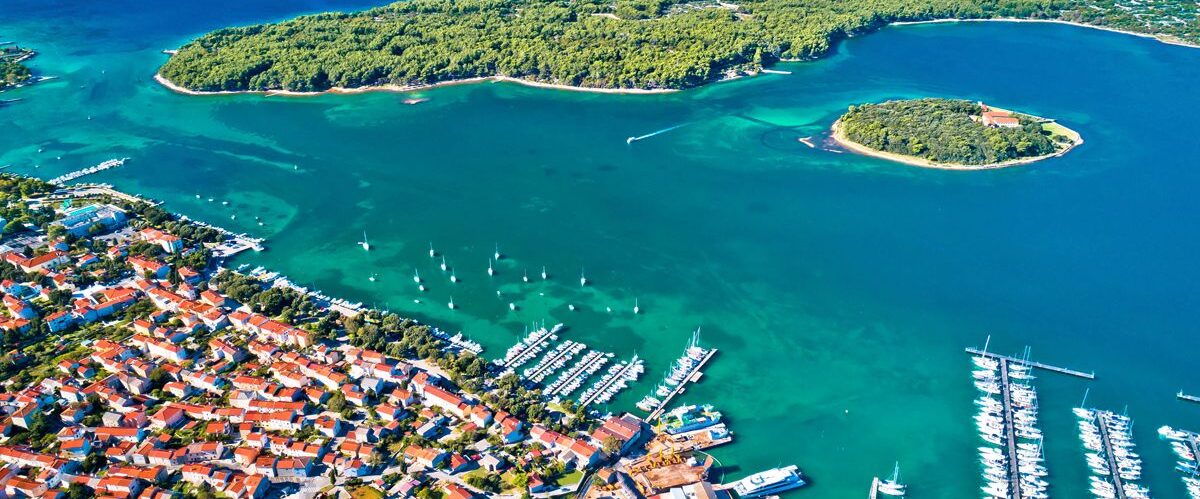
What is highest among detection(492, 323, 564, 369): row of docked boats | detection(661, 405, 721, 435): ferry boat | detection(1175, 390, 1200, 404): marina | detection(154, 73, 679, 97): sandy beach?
detection(154, 73, 679, 97): sandy beach

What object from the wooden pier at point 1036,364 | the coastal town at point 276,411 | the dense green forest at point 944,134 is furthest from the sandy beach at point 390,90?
the wooden pier at point 1036,364

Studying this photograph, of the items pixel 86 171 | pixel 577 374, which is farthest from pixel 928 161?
pixel 86 171

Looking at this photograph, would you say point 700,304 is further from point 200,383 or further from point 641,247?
point 200,383

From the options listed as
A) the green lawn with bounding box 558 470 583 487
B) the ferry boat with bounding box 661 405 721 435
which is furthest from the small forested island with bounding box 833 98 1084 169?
the green lawn with bounding box 558 470 583 487

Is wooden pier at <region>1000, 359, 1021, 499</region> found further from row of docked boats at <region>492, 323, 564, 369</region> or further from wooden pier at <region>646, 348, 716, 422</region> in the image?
row of docked boats at <region>492, 323, 564, 369</region>

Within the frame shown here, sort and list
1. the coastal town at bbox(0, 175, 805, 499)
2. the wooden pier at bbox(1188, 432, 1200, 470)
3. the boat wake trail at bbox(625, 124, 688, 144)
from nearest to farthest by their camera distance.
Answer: the coastal town at bbox(0, 175, 805, 499) < the wooden pier at bbox(1188, 432, 1200, 470) < the boat wake trail at bbox(625, 124, 688, 144)

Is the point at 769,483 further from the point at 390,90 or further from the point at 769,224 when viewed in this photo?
the point at 390,90
